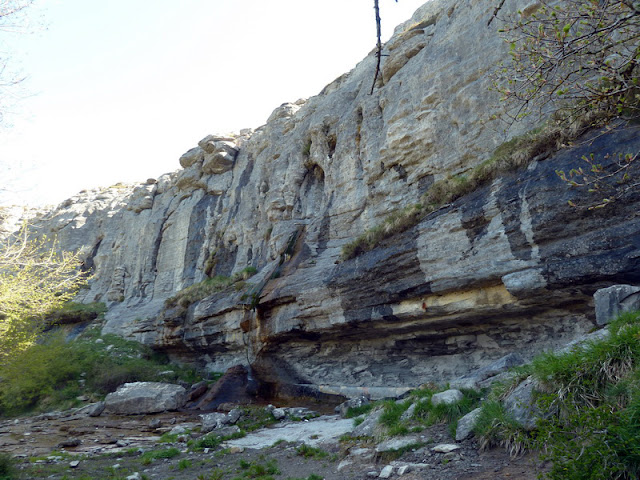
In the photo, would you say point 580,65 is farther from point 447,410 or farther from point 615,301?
point 447,410

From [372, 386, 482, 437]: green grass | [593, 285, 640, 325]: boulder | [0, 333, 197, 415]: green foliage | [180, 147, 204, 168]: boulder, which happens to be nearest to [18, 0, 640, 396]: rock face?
[593, 285, 640, 325]: boulder

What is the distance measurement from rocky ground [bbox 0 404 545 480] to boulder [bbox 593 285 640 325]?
3.55 meters

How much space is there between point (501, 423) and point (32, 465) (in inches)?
386

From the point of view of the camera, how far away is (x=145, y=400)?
58.0 feet

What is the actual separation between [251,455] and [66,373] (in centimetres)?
1934

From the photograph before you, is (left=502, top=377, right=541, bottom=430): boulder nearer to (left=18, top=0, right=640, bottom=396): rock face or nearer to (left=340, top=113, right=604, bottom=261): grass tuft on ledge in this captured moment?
(left=18, top=0, right=640, bottom=396): rock face

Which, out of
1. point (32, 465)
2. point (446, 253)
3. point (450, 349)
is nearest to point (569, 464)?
point (446, 253)

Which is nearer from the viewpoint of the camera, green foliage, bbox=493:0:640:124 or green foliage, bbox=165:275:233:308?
green foliage, bbox=493:0:640:124

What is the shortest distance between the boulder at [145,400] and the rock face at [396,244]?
3633mm

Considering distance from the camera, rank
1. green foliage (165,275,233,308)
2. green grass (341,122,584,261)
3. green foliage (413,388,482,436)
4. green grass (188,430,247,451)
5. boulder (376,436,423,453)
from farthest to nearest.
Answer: green foliage (165,275,233,308) < green grass (341,122,584,261) < green grass (188,430,247,451) < green foliage (413,388,482,436) < boulder (376,436,423,453)

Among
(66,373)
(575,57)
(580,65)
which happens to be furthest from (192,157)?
(580,65)

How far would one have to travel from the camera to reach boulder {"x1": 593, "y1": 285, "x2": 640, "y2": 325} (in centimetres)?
680

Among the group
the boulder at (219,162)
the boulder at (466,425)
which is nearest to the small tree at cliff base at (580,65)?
the boulder at (466,425)

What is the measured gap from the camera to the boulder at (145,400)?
17500 millimetres
